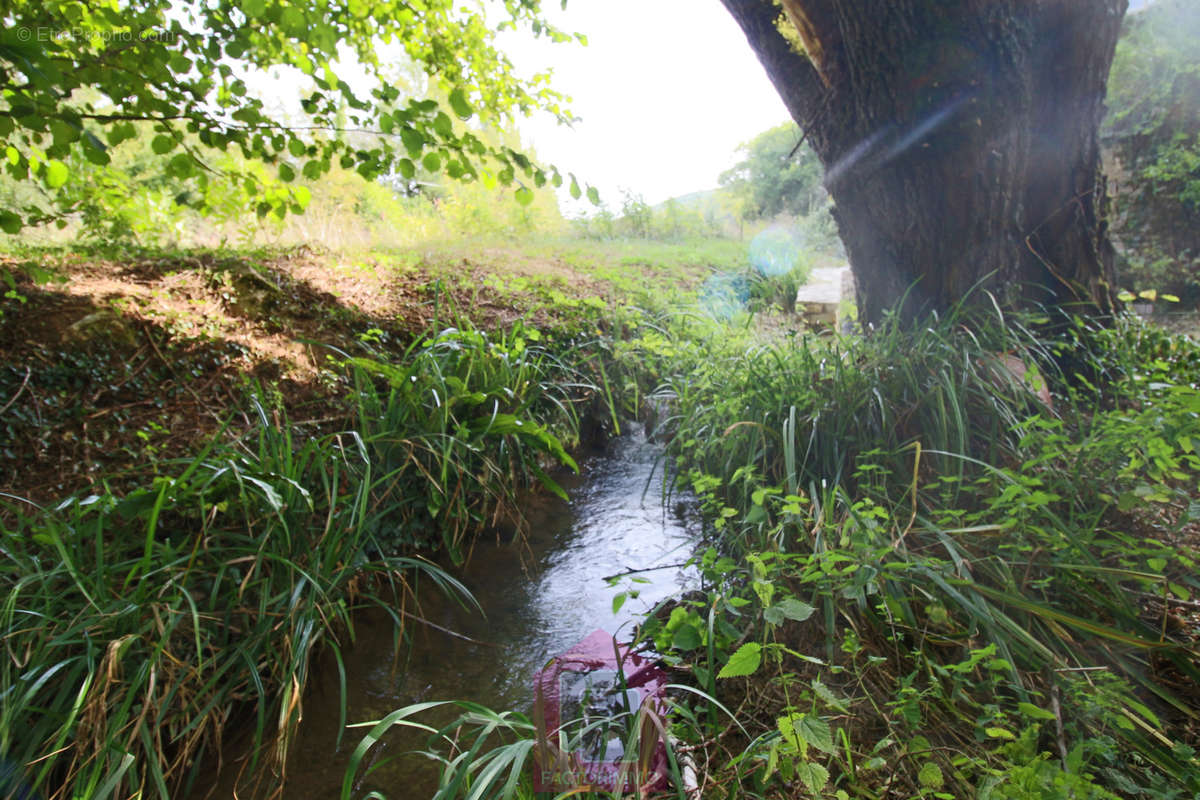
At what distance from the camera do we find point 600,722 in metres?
1.33

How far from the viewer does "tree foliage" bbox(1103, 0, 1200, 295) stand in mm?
6129

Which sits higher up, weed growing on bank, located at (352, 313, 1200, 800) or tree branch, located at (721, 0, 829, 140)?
tree branch, located at (721, 0, 829, 140)

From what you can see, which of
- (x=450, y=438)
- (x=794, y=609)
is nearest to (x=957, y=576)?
(x=794, y=609)

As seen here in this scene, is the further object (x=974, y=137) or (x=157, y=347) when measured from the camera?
(x=157, y=347)

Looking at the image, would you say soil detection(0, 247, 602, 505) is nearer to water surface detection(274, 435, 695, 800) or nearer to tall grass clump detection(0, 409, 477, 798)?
tall grass clump detection(0, 409, 477, 798)

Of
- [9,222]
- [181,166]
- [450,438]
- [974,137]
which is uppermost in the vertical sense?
[181,166]

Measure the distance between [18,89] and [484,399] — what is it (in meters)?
1.74

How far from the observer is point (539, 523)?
2.92 meters

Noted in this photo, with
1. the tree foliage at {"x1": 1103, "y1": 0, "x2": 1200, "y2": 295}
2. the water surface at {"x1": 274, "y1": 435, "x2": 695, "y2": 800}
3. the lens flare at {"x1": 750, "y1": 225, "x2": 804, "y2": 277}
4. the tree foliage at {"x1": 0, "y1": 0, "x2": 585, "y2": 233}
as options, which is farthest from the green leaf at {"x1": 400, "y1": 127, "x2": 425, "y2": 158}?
the tree foliage at {"x1": 1103, "y1": 0, "x2": 1200, "y2": 295}

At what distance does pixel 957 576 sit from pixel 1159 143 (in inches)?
329

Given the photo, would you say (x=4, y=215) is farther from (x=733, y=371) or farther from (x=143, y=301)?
(x=733, y=371)

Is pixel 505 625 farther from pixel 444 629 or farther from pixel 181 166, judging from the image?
pixel 181 166

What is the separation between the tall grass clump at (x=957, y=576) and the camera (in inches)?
47.1

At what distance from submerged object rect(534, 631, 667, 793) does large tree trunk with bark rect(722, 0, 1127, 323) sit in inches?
83.6
